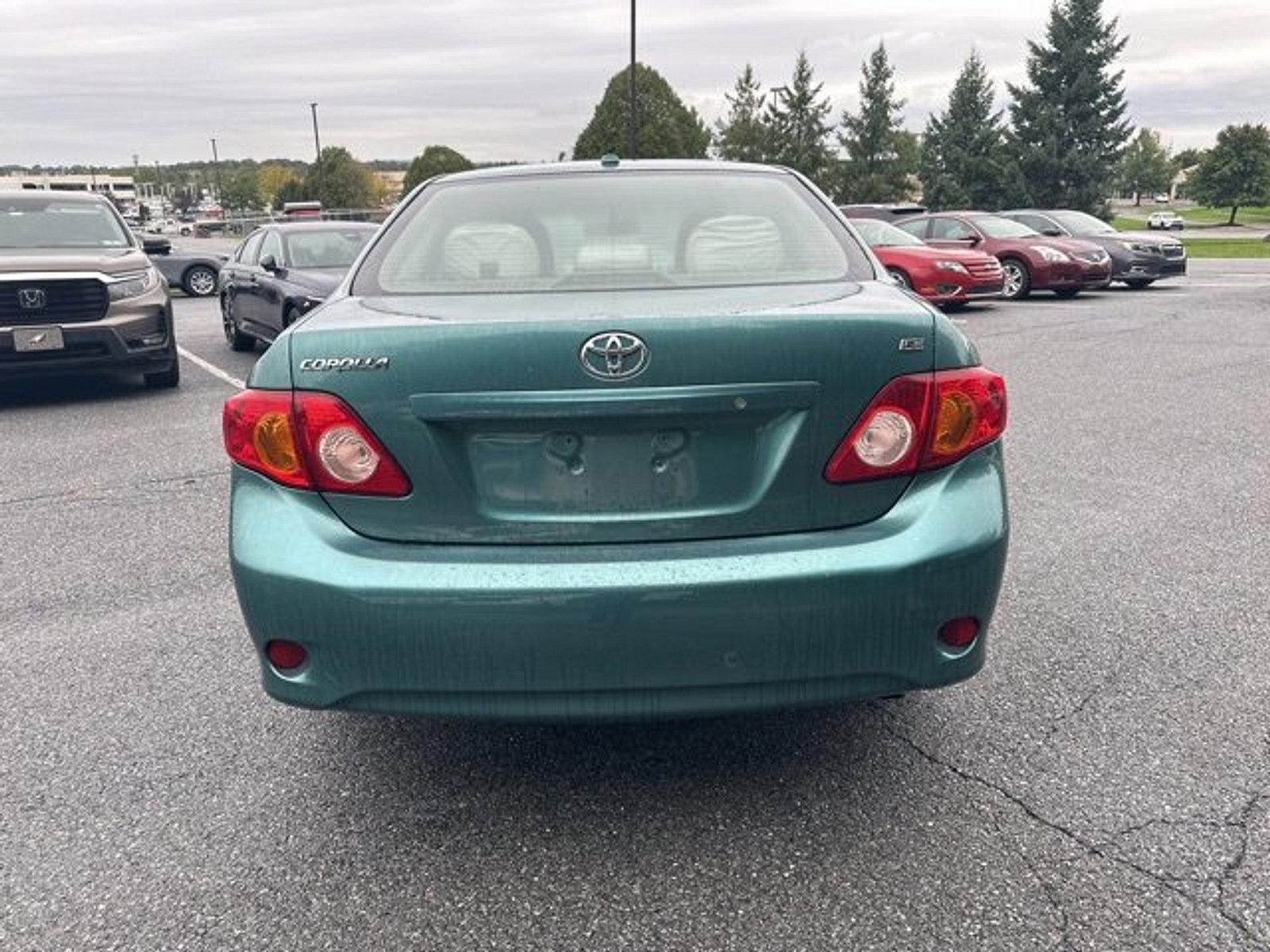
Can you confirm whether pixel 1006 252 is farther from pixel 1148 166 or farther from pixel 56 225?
pixel 1148 166

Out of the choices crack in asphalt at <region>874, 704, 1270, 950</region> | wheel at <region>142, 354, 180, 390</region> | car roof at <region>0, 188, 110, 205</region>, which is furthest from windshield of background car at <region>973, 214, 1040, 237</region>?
crack in asphalt at <region>874, 704, 1270, 950</region>

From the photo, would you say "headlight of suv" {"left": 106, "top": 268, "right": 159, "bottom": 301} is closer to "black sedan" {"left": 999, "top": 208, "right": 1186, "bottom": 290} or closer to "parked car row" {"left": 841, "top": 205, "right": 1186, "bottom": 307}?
"parked car row" {"left": 841, "top": 205, "right": 1186, "bottom": 307}

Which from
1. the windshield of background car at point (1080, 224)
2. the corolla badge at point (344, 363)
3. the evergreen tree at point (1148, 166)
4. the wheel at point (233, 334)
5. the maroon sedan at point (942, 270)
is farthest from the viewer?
the evergreen tree at point (1148, 166)

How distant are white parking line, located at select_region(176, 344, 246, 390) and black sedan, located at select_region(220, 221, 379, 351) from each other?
0.52 meters

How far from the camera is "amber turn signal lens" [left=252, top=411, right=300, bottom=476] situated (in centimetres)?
236

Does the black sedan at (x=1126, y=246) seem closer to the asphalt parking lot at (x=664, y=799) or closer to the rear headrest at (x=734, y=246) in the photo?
the asphalt parking lot at (x=664, y=799)

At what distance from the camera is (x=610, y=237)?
3.04m

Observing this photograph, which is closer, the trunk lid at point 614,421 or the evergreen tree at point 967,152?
the trunk lid at point 614,421

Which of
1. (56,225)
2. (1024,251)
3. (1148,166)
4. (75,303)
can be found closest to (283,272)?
(56,225)

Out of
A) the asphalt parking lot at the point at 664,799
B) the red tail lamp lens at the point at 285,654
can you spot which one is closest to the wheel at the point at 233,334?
the asphalt parking lot at the point at 664,799

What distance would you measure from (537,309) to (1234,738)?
225cm

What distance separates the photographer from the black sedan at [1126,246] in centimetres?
1867

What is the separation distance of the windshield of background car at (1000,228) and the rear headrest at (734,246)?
16104 millimetres

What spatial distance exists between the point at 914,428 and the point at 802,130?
67.6m
